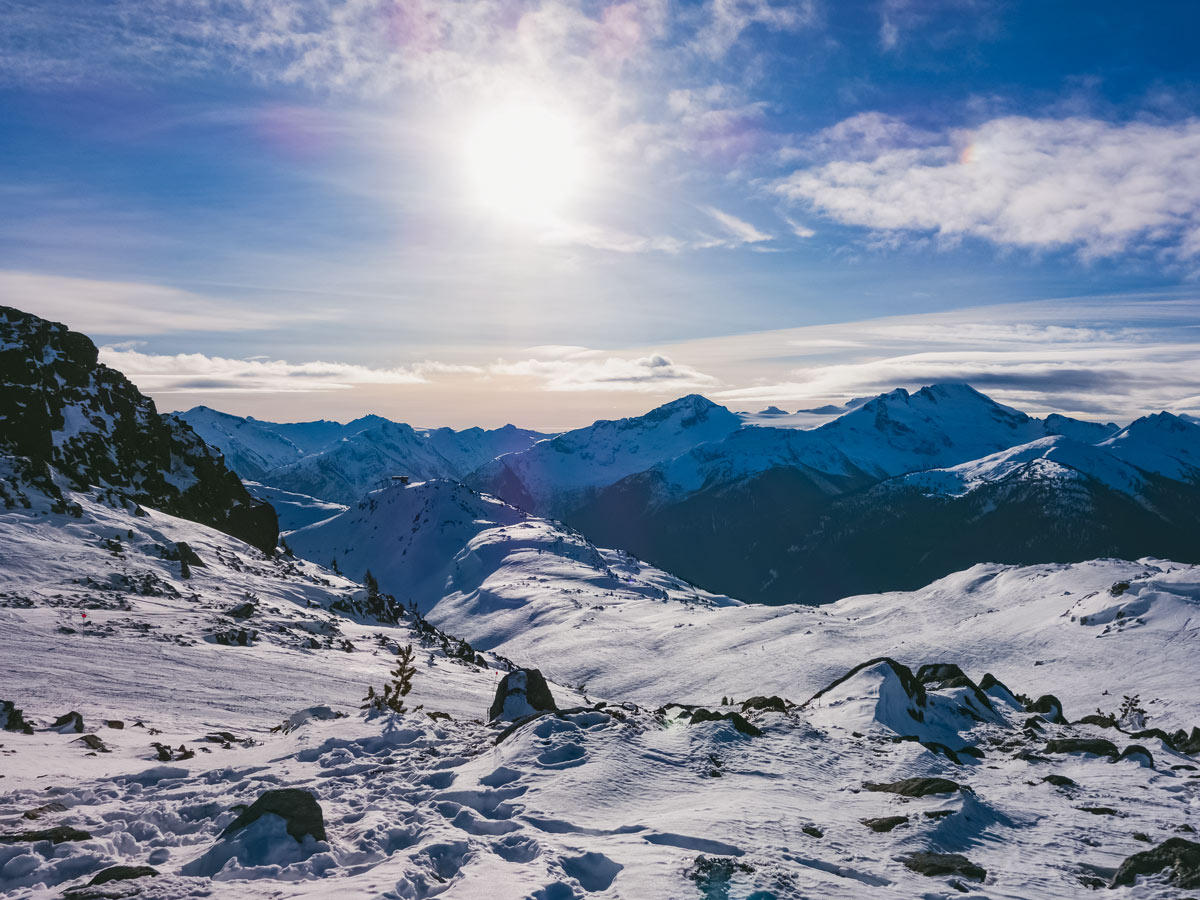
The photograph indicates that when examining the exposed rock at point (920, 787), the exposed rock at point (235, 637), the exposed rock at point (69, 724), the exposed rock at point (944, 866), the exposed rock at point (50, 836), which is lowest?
the exposed rock at point (235, 637)

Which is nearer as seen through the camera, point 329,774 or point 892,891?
point 892,891

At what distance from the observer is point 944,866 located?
9.34 m

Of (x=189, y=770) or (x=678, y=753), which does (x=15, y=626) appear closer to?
(x=189, y=770)

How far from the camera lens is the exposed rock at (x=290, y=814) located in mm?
8797

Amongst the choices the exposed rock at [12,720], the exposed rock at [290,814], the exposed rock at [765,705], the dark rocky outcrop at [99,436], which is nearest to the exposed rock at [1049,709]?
the exposed rock at [765,705]

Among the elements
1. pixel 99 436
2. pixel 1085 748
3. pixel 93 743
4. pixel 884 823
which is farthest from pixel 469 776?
pixel 99 436

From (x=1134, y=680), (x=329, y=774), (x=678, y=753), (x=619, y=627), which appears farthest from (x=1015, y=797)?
(x=619, y=627)

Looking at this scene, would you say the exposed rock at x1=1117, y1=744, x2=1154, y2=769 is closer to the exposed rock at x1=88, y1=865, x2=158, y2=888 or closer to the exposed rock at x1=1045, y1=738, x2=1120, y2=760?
the exposed rock at x1=1045, y1=738, x2=1120, y2=760

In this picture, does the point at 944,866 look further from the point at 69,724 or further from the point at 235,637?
the point at 235,637

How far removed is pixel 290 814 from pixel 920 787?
1095 centimetres

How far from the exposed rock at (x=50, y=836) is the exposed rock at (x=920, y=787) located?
12984mm

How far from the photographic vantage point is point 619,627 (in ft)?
324

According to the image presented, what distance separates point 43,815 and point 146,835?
4.89ft

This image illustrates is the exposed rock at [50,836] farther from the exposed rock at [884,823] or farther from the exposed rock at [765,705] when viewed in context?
the exposed rock at [765,705]
